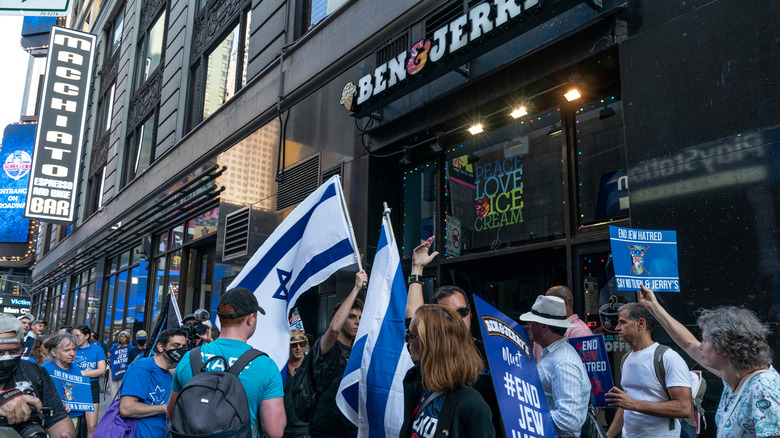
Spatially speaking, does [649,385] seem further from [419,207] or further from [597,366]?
[419,207]

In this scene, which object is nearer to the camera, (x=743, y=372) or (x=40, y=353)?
(x=743, y=372)

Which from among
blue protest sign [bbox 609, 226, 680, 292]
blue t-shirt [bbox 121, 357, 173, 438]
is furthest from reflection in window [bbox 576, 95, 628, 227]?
blue t-shirt [bbox 121, 357, 173, 438]

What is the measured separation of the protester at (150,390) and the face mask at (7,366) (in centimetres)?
130

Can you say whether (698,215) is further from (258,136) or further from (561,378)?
(258,136)

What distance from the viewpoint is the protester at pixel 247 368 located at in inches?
129

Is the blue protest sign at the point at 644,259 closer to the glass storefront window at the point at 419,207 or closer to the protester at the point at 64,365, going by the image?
the glass storefront window at the point at 419,207

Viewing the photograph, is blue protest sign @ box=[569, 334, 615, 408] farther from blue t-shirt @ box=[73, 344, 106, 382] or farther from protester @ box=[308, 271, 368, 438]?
blue t-shirt @ box=[73, 344, 106, 382]

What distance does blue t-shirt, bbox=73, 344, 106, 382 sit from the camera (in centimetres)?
868

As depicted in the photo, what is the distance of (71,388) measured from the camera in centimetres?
619

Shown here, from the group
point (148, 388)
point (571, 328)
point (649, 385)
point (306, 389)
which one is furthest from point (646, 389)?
point (148, 388)

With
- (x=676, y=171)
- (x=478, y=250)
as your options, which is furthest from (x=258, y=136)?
(x=676, y=171)

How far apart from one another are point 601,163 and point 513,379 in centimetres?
407

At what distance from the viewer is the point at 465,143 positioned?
8328mm

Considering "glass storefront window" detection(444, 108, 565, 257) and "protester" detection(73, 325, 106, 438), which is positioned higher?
"glass storefront window" detection(444, 108, 565, 257)
